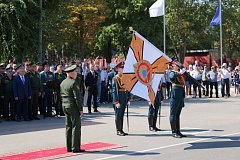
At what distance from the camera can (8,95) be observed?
1523 cm

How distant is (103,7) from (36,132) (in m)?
28.2

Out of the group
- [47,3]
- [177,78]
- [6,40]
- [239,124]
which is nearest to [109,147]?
[177,78]

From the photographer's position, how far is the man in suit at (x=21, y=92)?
14961mm

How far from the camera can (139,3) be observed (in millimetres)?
44062

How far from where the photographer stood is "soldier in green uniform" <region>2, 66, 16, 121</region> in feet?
49.6

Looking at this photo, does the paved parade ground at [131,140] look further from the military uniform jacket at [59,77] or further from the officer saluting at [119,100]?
the military uniform jacket at [59,77]

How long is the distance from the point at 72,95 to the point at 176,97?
3.02 m

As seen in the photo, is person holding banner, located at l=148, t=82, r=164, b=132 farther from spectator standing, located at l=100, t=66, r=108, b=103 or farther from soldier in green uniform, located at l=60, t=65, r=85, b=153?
spectator standing, located at l=100, t=66, r=108, b=103

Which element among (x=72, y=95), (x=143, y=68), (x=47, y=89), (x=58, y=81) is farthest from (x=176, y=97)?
(x=47, y=89)

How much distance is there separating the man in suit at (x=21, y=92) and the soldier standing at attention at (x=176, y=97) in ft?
19.5

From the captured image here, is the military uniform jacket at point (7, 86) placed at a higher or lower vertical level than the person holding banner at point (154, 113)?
higher

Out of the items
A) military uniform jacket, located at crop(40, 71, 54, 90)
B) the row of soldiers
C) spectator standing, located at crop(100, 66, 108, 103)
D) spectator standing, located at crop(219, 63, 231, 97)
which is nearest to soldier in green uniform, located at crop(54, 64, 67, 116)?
the row of soldiers

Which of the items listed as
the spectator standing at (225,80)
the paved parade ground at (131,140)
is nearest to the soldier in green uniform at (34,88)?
the paved parade ground at (131,140)

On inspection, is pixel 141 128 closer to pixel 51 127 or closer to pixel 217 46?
pixel 51 127
